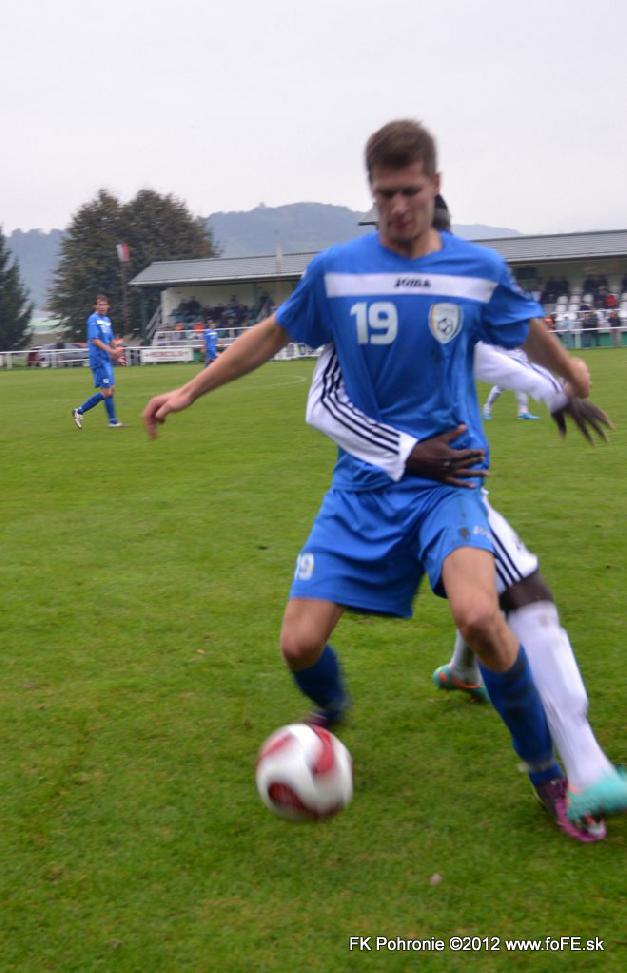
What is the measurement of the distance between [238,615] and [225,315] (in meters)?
50.6

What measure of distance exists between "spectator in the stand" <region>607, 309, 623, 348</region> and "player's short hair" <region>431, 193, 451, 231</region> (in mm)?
35477

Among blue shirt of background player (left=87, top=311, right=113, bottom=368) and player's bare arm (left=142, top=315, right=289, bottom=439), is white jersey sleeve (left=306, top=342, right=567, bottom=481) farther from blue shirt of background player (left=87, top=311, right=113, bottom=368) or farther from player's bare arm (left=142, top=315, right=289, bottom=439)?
blue shirt of background player (left=87, top=311, right=113, bottom=368)

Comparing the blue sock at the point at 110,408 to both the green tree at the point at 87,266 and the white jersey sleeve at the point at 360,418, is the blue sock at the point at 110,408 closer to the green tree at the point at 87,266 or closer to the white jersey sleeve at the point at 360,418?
the white jersey sleeve at the point at 360,418

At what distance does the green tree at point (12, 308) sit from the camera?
65.7m

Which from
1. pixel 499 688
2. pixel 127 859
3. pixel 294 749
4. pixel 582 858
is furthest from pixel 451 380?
pixel 127 859

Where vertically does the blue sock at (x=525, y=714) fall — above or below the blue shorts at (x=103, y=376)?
below

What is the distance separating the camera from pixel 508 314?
3.73 m

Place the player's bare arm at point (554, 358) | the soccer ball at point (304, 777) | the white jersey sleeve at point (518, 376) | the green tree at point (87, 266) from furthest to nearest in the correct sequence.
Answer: the green tree at point (87, 266)
the white jersey sleeve at point (518, 376)
the player's bare arm at point (554, 358)
the soccer ball at point (304, 777)

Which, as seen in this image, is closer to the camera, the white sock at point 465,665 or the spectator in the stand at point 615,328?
the white sock at point 465,665

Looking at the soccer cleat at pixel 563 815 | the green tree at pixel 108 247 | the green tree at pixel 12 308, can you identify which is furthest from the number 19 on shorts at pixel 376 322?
the green tree at pixel 108 247

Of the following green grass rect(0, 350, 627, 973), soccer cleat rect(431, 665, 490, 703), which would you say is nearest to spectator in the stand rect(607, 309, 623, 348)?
green grass rect(0, 350, 627, 973)

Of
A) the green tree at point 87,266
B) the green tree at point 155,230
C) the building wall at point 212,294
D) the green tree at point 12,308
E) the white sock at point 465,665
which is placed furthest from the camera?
the green tree at point 155,230

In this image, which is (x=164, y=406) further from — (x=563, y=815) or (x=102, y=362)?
(x=102, y=362)

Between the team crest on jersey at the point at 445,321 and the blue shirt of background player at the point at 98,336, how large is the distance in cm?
1459
